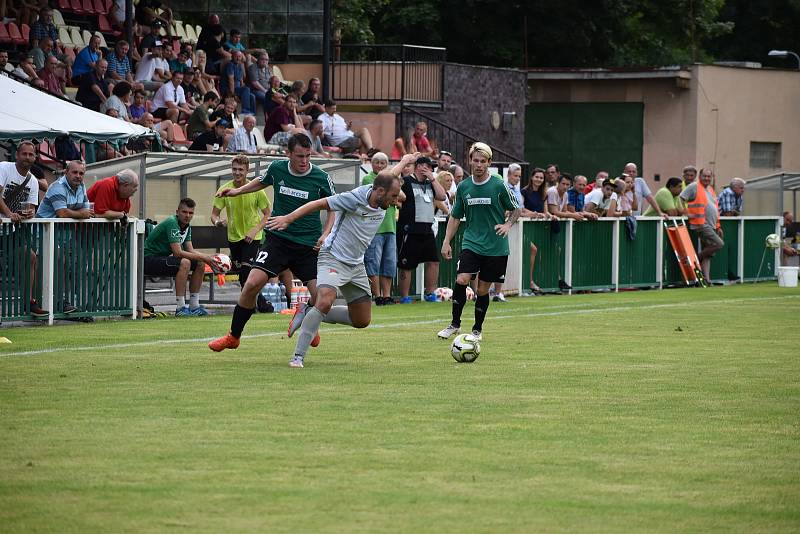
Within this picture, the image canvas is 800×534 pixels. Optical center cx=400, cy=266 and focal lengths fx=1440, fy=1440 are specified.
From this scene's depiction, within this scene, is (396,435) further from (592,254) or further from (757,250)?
(757,250)

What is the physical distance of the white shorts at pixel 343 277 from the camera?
493 inches

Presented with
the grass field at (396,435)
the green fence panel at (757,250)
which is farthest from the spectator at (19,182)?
the green fence panel at (757,250)

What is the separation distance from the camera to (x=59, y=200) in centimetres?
1716

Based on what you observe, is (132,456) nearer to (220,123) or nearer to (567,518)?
(567,518)

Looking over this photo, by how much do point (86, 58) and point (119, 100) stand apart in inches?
65.8

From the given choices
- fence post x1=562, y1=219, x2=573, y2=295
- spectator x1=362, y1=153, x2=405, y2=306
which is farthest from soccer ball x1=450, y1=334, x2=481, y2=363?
fence post x1=562, y1=219, x2=573, y2=295

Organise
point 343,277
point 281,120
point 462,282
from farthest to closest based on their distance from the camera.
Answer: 1. point 281,120
2. point 462,282
3. point 343,277

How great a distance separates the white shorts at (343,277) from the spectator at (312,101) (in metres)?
17.0

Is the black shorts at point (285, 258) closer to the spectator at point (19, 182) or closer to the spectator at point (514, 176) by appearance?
the spectator at point (19, 182)

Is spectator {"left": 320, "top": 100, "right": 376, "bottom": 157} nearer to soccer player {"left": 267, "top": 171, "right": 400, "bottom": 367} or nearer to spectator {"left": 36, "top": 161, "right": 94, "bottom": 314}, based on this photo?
spectator {"left": 36, "top": 161, "right": 94, "bottom": 314}

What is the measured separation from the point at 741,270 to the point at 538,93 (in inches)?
685

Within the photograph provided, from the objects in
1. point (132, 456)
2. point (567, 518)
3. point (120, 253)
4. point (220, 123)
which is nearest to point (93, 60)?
point (220, 123)

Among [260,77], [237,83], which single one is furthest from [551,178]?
[260,77]

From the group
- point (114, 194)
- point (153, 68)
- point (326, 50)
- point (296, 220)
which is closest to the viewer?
point (296, 220)
